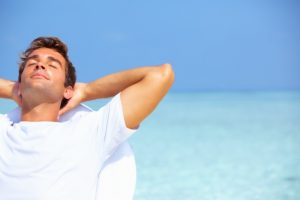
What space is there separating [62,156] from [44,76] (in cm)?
30

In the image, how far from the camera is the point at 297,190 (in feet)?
17.9

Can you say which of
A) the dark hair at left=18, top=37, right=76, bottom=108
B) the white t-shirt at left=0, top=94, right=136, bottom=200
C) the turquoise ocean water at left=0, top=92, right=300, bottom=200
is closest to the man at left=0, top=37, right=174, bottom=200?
the white t-shirt at left=0, top=94, right=136, bottom=200

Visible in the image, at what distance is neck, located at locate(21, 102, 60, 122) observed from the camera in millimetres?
1933

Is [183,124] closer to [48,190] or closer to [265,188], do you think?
[265,188]

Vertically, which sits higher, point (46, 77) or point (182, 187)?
point (182, 187)

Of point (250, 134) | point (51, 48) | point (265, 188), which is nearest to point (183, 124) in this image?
point (250, 134)

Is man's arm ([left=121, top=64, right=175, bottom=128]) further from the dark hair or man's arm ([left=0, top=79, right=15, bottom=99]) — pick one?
man's arm ([left=0, top=79, right=15, bottom=99])

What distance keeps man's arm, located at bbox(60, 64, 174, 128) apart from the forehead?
0.63ft

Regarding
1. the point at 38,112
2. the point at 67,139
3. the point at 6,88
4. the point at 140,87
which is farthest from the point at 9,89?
the point at 140,87

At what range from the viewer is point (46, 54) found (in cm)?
197

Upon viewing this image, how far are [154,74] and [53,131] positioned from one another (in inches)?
14.3

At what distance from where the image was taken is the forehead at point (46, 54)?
1961 mm

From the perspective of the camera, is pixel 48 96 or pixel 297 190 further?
pixel 297 190

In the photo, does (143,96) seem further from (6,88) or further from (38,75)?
(6,88)
